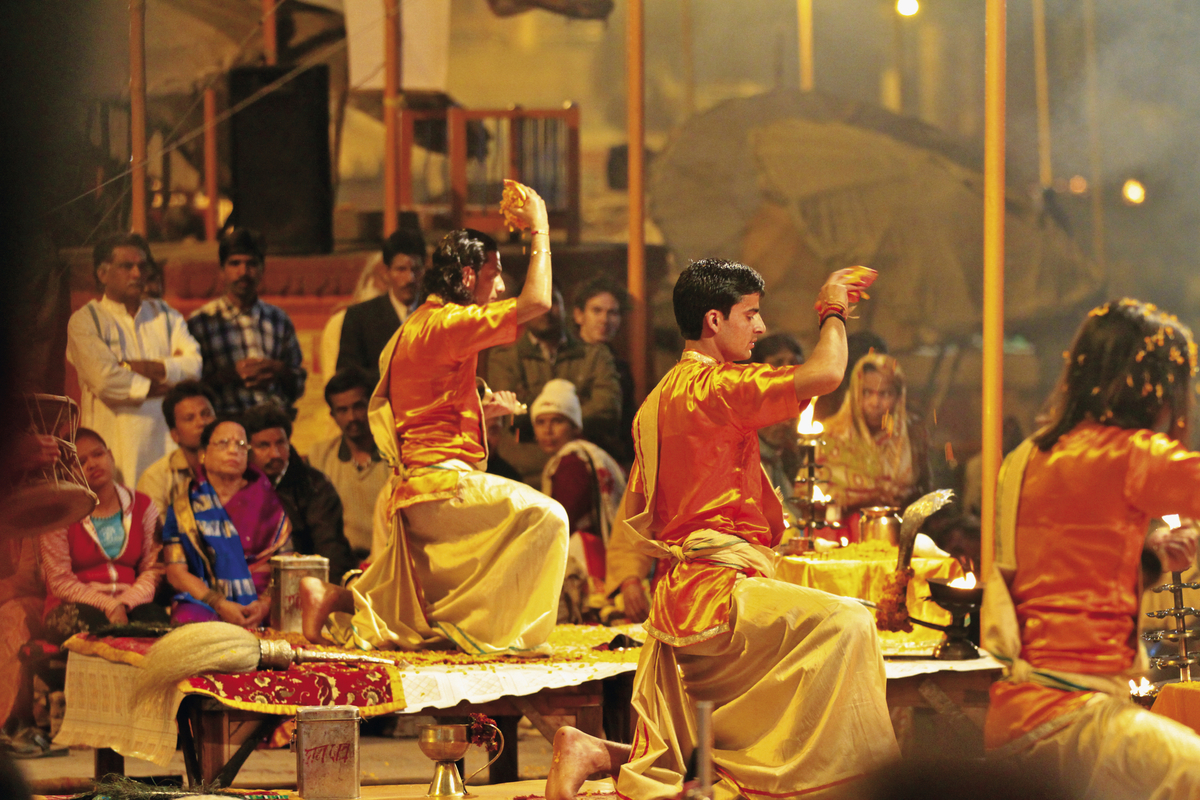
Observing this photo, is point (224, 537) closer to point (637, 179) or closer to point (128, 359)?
point (128, 359)

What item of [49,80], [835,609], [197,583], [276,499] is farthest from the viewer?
[276,499]

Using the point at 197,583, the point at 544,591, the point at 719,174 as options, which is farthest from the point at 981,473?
the point at 197,583

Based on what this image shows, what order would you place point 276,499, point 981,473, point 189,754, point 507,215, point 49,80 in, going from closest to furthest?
point 49,80, point 189,754, point 507,215, point 276,499, point 981,473

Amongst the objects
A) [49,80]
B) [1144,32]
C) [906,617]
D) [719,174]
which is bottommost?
[906,617]

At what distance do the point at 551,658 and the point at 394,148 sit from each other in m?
3.80

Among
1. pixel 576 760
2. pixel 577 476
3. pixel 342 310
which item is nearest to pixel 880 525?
pixel 577 476

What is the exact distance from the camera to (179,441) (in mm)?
7109

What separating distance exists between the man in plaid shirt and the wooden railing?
954 mm

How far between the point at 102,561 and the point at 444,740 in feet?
8.70

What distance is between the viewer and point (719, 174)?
8.22 meters

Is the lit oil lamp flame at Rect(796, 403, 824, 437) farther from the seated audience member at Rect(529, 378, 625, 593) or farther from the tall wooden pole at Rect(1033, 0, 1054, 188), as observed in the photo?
the tall wooden pole at Rect(1033, 0, 1054, 188)

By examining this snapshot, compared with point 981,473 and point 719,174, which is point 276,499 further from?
point 981,473

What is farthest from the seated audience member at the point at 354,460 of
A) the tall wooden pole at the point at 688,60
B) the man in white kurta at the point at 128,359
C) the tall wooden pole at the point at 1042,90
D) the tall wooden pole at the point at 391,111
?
the tall wooden pole at the point at 1042,90

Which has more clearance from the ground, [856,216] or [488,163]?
[488,163]
